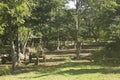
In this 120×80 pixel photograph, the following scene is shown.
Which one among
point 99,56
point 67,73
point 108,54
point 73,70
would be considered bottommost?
point 99,56

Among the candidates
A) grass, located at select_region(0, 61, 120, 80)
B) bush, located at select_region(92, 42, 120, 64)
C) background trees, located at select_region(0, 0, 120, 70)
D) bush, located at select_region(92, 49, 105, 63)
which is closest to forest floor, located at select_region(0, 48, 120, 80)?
grass, located at select_region(0, 61, 120, 80)

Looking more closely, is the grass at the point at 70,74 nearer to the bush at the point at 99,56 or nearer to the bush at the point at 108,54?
the bush at the point at 108,54

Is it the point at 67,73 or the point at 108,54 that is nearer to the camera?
the point at 67,73

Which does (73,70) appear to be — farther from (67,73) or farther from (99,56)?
(99,56)

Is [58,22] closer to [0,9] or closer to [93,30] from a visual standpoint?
[93,30]

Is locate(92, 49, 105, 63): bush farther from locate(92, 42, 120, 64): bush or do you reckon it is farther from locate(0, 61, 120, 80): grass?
locate(0, 61, 120, 80): grass

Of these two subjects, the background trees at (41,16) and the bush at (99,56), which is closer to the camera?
the background trees at (41,16)

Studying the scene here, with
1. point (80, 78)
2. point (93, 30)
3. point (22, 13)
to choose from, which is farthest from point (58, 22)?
point (80, 78)

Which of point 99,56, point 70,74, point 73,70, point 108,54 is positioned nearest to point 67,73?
point 70,74

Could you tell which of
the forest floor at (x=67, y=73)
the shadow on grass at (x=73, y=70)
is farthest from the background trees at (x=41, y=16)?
the forest floor at (x=67, y=73)

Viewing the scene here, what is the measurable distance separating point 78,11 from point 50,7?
823cm

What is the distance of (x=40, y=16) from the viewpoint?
79.1 feet

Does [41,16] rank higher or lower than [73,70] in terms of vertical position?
higher

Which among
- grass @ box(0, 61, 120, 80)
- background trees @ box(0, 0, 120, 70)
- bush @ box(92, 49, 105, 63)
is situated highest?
background trees @ box(0, 0, 120, 70)
